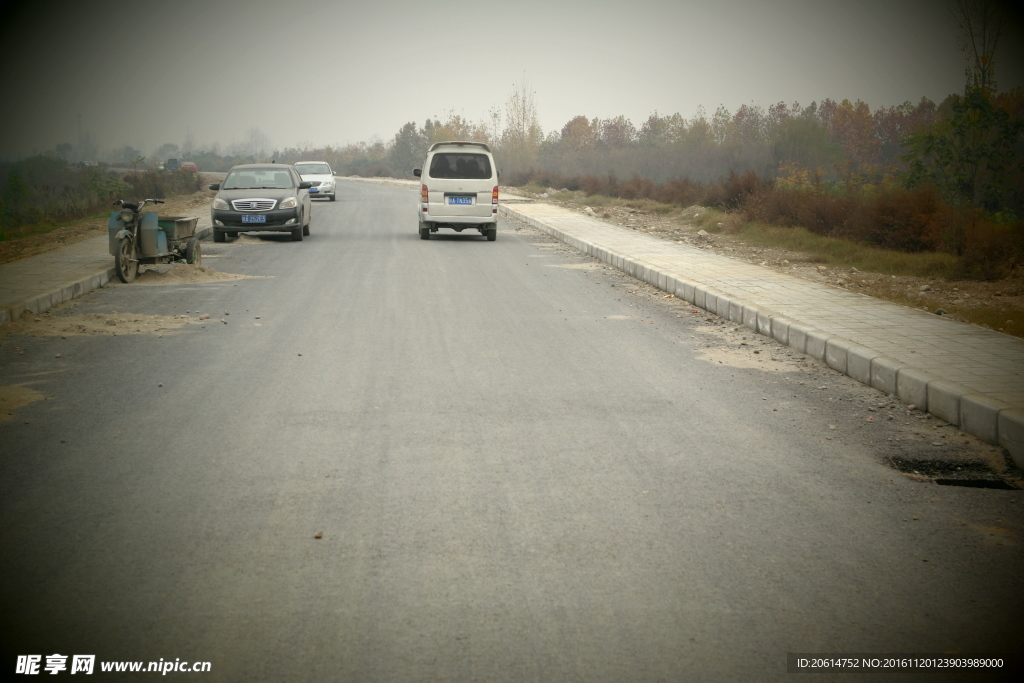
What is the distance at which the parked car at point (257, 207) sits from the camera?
59.5 feet

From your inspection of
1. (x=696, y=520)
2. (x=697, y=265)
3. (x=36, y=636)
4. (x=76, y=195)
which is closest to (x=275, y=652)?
(x=36, y=636)

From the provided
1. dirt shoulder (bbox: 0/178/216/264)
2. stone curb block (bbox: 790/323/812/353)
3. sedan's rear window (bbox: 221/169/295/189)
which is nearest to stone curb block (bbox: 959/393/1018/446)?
stone curb block (bbox: 790/323/812/353)

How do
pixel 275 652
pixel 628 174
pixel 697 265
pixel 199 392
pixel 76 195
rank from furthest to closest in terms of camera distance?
pixel 628 174
pixel 76 195
pixel 697 265
pixel 199 392
pixel 275 652

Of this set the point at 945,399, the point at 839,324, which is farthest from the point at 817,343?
the point at 945,399

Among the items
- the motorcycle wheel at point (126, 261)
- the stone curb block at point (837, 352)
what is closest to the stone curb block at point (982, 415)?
the stone curb block at point (837, 352)

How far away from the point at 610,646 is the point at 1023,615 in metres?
1.71

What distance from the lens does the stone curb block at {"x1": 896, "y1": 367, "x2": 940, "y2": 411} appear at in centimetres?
618

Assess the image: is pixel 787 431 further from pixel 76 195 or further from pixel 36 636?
pixel 76 195

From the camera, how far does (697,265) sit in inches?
554

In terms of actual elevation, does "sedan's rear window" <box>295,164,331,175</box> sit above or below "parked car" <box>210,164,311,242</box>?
above

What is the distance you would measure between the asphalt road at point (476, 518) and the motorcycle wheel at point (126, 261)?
4300 mm

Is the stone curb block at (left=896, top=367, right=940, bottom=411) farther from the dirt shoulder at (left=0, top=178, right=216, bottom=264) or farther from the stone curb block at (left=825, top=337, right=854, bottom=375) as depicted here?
the dirt shoulder at (left=0, top=178, right=216, bottom=264)

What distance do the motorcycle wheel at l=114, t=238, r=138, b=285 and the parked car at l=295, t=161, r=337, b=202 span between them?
908 inches

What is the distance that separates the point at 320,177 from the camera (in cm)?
3606
